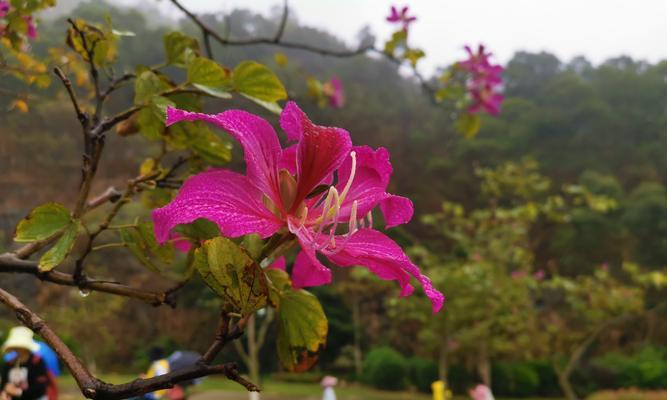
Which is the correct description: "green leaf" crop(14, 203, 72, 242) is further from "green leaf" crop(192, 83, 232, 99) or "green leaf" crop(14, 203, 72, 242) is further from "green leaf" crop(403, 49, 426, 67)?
"green leaf" crop(403, 49, 426, 67)

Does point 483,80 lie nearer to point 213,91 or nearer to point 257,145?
point 213,91

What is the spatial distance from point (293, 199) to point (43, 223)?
20 cm

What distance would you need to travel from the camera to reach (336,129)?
30cm

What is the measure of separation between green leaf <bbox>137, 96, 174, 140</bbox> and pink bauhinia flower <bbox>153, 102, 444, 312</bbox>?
0.16 metres

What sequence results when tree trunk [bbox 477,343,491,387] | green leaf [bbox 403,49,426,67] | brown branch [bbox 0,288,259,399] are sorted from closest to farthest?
brown branch [bbox 0,288,259,399]
green leaf [bbox 403,49,426,67]
tree trunk [bbox 477,343,491,387]

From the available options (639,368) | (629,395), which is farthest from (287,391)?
(639,368)

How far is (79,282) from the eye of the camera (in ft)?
1.34

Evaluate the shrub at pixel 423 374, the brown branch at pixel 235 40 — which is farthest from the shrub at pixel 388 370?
the brown branch at pixel 235 40

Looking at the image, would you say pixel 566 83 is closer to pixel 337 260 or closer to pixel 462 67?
pixel 462 67

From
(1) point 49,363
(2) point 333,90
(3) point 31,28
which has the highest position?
(2) point 333,90

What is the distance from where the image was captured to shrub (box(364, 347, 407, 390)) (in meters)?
9.01

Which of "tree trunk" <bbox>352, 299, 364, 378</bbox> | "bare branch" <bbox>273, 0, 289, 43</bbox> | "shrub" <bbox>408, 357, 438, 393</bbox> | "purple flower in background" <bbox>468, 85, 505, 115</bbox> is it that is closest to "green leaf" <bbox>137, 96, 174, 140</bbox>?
"bare branch" <bbox>273, 0, 289, 43</bbox>

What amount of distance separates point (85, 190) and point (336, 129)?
0.22 meters

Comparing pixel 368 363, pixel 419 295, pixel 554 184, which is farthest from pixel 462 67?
pixel 554 184
